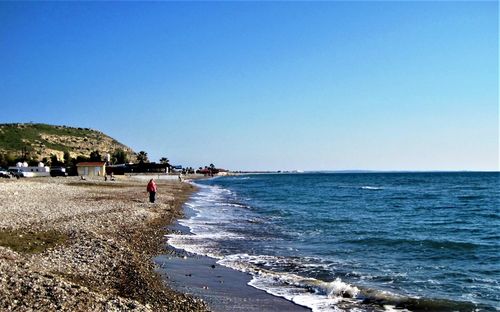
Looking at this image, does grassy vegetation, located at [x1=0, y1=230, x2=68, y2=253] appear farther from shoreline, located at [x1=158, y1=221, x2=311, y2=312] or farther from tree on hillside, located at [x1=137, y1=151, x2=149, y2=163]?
tree on hillside, located at [x1=137, y1=151, x2=149, y2=163]

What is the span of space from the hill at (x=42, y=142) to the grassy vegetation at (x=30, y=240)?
372 feet

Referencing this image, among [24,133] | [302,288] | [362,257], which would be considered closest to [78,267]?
[302,288]

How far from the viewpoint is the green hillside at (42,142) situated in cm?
13588

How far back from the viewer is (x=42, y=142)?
157 meters

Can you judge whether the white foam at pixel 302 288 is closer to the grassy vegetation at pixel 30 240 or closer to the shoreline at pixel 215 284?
the shoreline at pixel 215 284

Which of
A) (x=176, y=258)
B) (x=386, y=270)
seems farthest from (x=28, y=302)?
(x=386, y=270)

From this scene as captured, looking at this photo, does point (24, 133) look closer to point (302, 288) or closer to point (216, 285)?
point (216, 285)

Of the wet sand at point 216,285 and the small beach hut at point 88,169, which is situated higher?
the small beach hut at point 88,169

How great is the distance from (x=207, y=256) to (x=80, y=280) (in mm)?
7035

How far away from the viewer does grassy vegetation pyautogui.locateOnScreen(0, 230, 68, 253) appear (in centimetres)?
1422

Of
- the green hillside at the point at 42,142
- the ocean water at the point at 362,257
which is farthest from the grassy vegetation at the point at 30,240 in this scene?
the green hillside at the point at 42,142

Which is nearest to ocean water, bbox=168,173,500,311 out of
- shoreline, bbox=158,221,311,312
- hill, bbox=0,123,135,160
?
shoreline, bbox=158,221,311,312

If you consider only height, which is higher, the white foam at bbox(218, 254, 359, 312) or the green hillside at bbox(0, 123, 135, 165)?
the green hillside at bbox(0, 123, 135, 165)

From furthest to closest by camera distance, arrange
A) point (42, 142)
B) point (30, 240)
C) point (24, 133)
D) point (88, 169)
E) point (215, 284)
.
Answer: point (24, 133) < point (42, 142) < point (88, 169) < point (30, 240) < point (215, 284)
